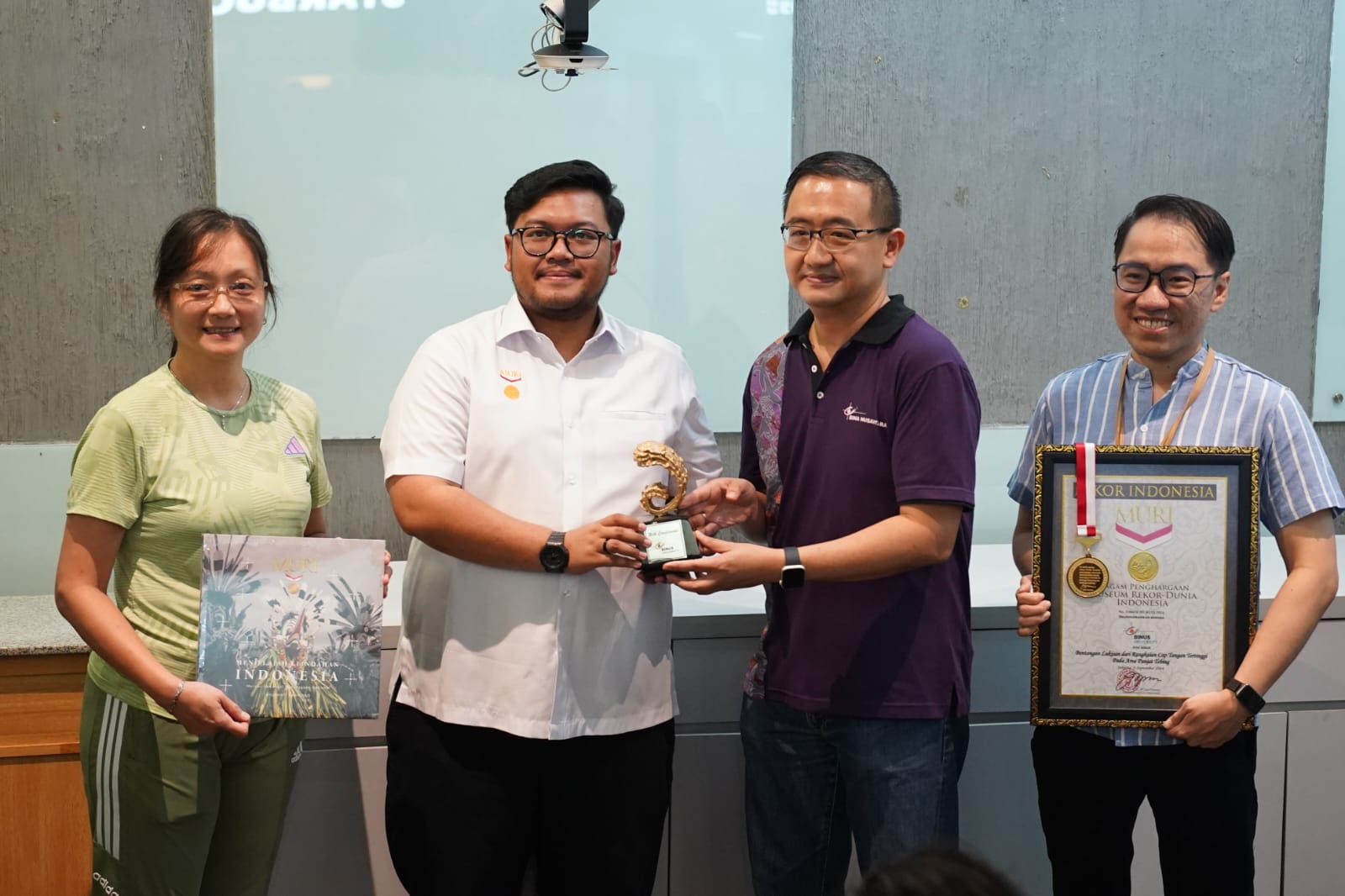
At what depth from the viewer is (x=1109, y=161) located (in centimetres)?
314

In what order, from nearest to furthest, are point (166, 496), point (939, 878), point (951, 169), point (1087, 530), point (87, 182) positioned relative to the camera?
point (939, 878) → point (166, 496) → point (1087, 530) → point (87, 182) → point (951, 169)

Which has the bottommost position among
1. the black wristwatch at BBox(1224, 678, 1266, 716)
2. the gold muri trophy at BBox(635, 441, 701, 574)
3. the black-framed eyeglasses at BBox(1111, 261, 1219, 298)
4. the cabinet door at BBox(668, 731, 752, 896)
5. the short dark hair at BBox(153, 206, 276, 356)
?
the cabinet door at BBox(668, 731, 752, 896)

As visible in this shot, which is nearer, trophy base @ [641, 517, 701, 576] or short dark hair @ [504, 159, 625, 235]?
trophy base @ [641, 517, 701, 576]

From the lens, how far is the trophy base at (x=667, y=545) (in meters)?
1.79

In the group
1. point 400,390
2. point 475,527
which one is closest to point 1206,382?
point 475,527

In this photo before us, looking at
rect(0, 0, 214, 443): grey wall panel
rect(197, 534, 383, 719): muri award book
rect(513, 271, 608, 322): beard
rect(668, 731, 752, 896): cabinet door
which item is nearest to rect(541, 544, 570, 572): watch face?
rect(197, 534, 383, 719): muri award book

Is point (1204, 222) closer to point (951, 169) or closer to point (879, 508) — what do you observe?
point (879, 508)

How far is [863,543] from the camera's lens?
5.89ft

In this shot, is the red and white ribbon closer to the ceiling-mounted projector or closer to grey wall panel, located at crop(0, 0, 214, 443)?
the ceiling-mounted projector

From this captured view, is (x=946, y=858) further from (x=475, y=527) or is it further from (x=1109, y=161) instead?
(x=1109, y=161)

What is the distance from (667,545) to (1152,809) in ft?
3.00

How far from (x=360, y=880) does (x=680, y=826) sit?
679 mm

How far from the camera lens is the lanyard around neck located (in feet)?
6.26

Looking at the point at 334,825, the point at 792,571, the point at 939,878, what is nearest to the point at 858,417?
the point at 792,571
